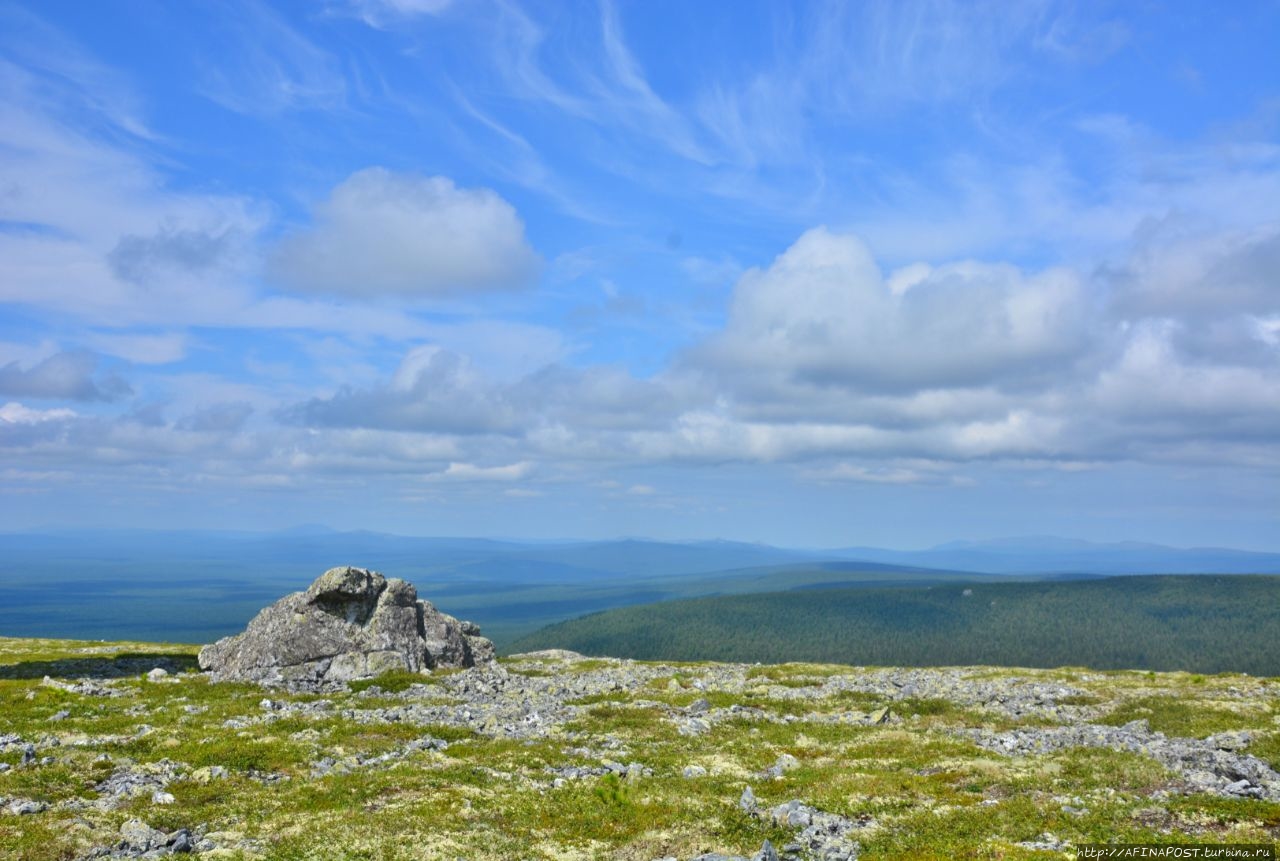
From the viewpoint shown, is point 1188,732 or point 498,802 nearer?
point 498,802

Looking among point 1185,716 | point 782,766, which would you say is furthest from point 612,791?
point 1185,716

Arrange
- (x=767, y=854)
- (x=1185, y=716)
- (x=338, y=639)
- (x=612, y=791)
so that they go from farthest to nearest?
(x=338, y=639) < (x=1185, y=716) < (x=612, y=791) < (x=767, y=854)

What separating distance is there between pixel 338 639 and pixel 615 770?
35.3 metres

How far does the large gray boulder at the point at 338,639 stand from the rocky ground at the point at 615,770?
3299 mm

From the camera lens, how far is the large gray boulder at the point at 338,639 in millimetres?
54406

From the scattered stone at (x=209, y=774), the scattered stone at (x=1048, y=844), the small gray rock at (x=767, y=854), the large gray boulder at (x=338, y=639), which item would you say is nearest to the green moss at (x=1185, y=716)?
the scattered stone at (x=1048, y=844)

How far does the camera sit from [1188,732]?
121 ft

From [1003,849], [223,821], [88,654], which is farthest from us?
[88,654]

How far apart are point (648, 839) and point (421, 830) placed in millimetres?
6547

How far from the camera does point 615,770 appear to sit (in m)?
29.5

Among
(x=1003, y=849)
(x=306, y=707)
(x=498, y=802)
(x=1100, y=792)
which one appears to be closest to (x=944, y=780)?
(x=1100, y=792)

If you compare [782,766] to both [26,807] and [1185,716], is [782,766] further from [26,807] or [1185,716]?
[1185,716]

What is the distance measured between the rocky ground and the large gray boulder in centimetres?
330

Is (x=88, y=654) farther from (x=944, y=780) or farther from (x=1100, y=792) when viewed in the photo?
(x=1100, y=792)
